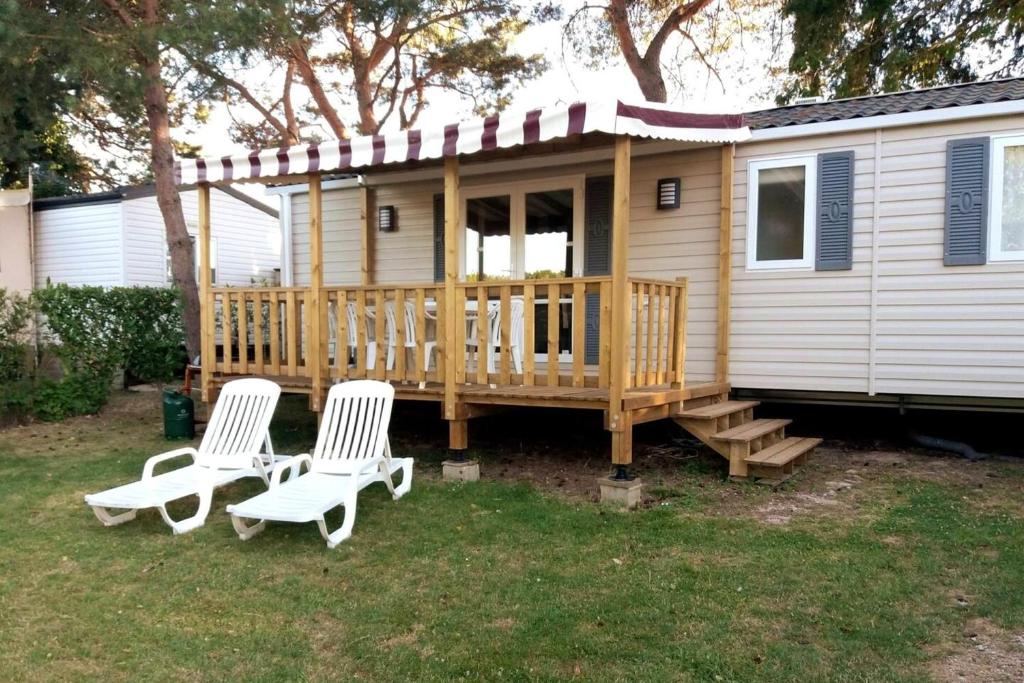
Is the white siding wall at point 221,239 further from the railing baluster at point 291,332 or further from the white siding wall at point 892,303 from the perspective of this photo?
the white siding wall at point 892,303

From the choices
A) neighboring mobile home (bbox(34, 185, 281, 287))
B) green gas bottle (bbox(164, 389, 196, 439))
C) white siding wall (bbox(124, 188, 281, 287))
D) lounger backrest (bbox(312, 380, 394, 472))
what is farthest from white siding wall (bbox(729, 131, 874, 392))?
white siding wall (bbox(124, 188, 281, 287))

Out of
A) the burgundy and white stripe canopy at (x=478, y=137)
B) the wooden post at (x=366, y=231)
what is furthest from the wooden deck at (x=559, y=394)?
the wooden post at (x=366, y=231)

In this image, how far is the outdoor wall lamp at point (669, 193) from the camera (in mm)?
6618

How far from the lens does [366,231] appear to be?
8.20 metres

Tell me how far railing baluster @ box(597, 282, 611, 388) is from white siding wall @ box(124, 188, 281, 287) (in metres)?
9.28

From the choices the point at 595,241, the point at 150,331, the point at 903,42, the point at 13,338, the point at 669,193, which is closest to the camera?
the point at 669,193

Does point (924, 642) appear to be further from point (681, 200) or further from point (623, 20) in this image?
point (623, 20)

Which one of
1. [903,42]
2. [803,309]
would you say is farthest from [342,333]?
[903,42]

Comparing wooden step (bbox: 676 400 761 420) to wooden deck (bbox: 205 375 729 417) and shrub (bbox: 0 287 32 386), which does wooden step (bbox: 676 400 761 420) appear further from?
shrub (bbox: 0 287 32 386)

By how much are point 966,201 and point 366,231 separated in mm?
5746

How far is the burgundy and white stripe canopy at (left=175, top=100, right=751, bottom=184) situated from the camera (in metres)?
4.82

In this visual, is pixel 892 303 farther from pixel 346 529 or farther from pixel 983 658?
pixel 346 529

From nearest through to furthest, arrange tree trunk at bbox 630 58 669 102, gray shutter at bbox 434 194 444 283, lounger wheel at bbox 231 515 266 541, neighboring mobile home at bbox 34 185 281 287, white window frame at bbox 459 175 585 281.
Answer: lounger wheel at bbox 231 515 266 541
white window frame at bbox 459 175 585 281
gray shutter at bbox 434 194 444 283
neighboring mobile home at bbox 34 185 281 287
tree trunk at bbox 630 58 669 102

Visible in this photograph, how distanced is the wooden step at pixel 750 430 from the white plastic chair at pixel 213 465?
333 centimetres
